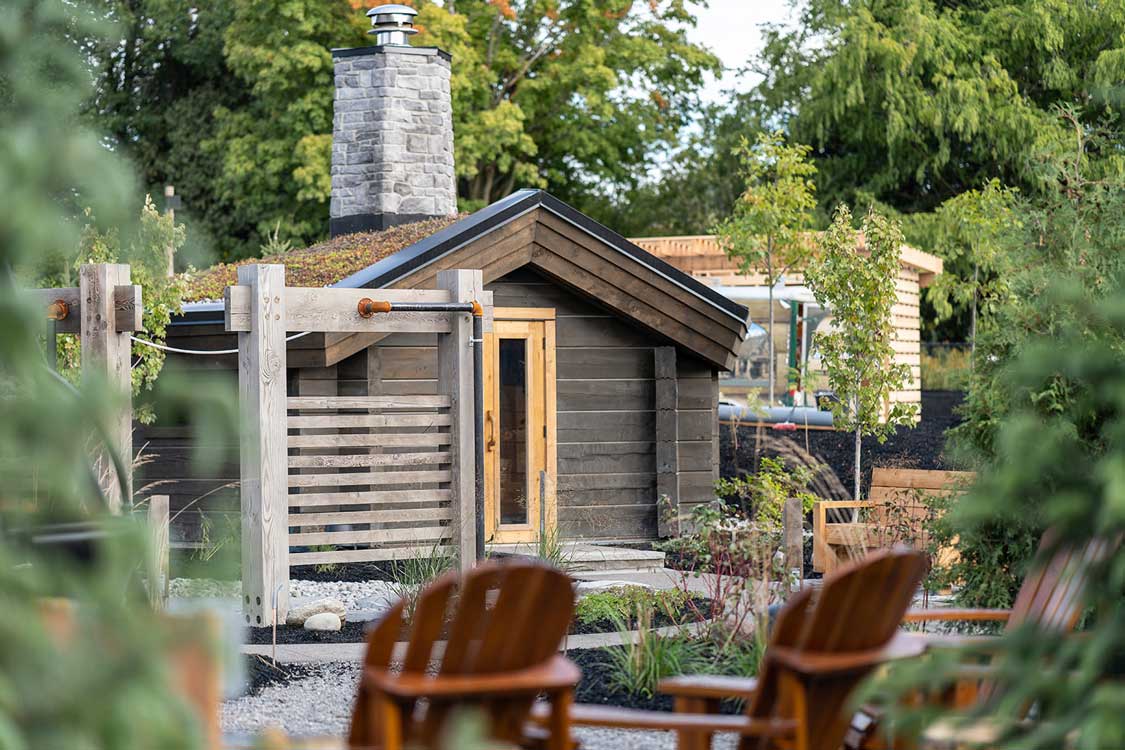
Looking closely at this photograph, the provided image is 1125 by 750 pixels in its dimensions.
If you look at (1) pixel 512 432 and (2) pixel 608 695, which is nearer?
(2) pixel 608 695

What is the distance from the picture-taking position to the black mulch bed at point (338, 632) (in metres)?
8.69

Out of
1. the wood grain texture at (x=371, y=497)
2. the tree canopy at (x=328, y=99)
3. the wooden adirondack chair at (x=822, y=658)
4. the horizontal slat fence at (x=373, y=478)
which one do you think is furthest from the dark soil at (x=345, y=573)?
the tree canopy at (x=328, y=99)

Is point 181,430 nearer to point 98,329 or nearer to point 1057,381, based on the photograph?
point 98,329

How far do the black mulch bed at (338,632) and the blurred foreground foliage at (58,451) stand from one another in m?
7.00

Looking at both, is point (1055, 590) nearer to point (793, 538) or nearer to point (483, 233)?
point (793, 538)

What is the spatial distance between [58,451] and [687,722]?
7.97ft

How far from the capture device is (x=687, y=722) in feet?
12.2

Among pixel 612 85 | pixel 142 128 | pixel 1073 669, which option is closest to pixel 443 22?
pixel 612 85

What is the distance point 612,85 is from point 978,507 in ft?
98.4

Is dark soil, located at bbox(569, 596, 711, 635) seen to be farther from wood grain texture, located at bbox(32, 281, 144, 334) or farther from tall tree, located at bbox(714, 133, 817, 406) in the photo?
tall tree, located at bbox(714, 133, 817, 406)

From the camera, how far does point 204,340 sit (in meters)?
12.8

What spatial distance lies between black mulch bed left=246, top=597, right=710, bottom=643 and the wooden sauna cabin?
136 inches

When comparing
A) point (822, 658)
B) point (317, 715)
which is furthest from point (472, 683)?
point (317, 715)

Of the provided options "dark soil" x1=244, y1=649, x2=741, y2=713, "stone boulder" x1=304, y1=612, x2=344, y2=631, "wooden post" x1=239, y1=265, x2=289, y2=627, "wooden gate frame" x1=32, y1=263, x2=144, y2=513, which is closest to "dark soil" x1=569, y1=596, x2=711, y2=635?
"dark soil" x1=244, y1=649, x2=741, y2=713
